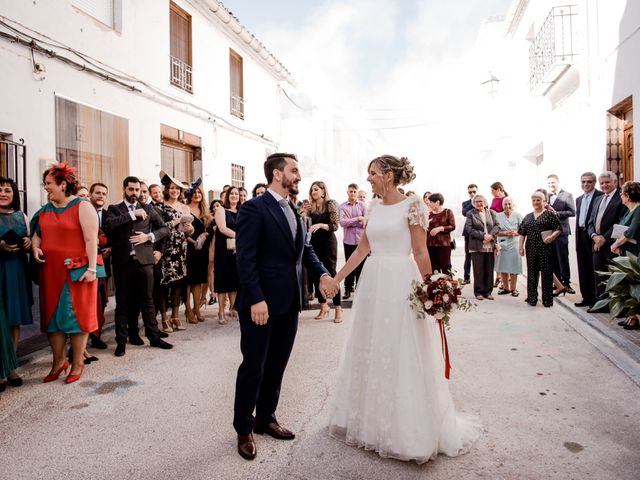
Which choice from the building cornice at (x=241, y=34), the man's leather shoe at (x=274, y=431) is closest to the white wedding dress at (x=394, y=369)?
the man's leather shoe at (x=274, y=431)

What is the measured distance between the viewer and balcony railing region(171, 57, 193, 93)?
1246cm

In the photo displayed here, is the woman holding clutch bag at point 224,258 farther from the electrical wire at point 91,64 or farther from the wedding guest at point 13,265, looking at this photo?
the electrical wire at point 91,64

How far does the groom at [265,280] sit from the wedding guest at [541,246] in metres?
6.42

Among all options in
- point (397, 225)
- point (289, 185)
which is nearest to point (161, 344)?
point (289, 185)

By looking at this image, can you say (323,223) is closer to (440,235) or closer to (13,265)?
(440,235)

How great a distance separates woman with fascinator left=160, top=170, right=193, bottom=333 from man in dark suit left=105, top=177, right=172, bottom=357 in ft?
2.33

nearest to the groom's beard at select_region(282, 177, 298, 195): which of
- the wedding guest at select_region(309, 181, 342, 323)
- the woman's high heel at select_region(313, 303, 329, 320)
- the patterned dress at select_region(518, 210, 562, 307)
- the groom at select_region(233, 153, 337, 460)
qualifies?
the groom at select_region(233, 153, 337, 460)

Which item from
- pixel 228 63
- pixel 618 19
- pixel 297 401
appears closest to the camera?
pixel 297 401

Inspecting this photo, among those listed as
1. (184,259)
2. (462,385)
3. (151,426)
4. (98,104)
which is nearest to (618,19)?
(462,385)

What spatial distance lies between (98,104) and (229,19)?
599 centimetres

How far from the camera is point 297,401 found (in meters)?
4.34

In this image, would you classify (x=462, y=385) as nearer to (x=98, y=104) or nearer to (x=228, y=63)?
(x=98, y=104)

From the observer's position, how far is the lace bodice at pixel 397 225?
3.62 meters

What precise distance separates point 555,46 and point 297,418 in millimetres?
12328
